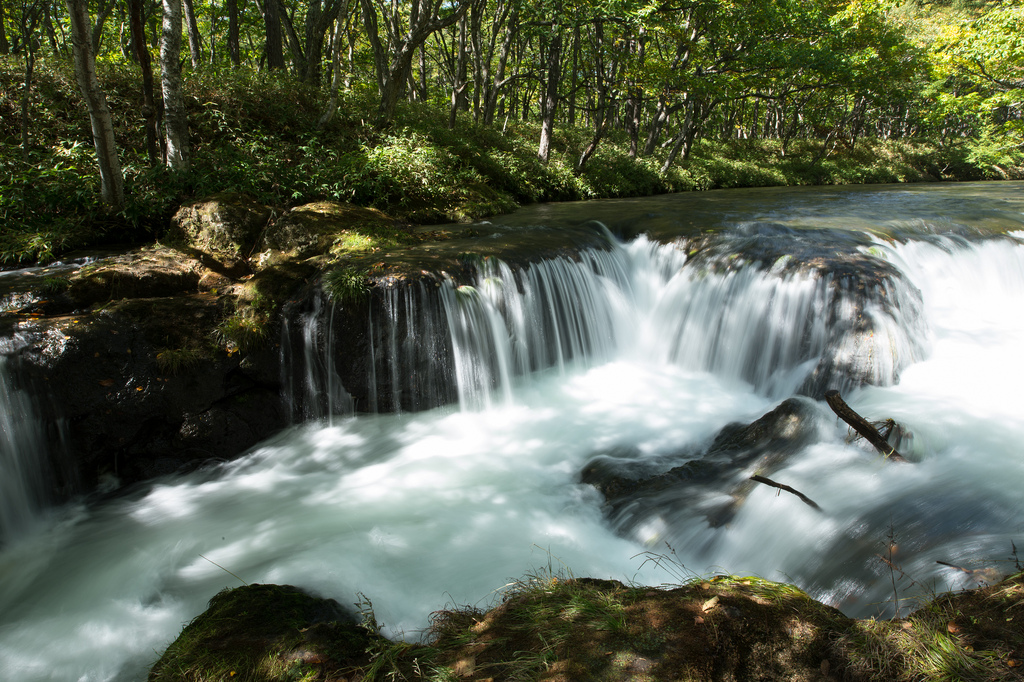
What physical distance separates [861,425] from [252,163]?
428 inches

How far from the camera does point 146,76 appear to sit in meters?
8.74

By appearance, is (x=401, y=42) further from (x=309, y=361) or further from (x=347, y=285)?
(x=309, y=361)

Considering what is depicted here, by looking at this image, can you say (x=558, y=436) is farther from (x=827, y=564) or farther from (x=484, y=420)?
(x=827, y=564)

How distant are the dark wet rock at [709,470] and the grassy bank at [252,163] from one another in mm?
7211

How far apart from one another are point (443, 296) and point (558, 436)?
2299 millimetres

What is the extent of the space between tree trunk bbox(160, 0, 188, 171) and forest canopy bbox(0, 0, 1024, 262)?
34mm

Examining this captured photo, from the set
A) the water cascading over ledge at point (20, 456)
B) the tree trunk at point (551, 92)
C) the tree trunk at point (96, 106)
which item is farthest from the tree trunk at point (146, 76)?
the tree trunk at point (551, 92)

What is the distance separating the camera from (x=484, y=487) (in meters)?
5.29

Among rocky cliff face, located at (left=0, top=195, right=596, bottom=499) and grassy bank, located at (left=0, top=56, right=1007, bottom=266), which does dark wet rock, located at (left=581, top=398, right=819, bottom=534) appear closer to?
rocky cliff face, located at (left=0, top=195, right=596, bottom=499)

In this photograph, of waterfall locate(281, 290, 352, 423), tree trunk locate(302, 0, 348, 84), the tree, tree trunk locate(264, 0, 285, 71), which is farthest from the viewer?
tree trunk locate(264, 0, 285, 71)

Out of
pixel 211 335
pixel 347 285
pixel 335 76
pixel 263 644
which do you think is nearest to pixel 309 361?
pixel 347 285

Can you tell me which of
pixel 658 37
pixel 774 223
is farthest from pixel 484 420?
pixel 658 37

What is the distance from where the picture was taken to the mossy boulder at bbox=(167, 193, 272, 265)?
26.2ft

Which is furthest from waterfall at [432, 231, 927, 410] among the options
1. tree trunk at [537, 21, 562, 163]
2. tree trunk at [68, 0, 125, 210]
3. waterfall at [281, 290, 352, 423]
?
tree trunk at [537, 21, 562, 163]
